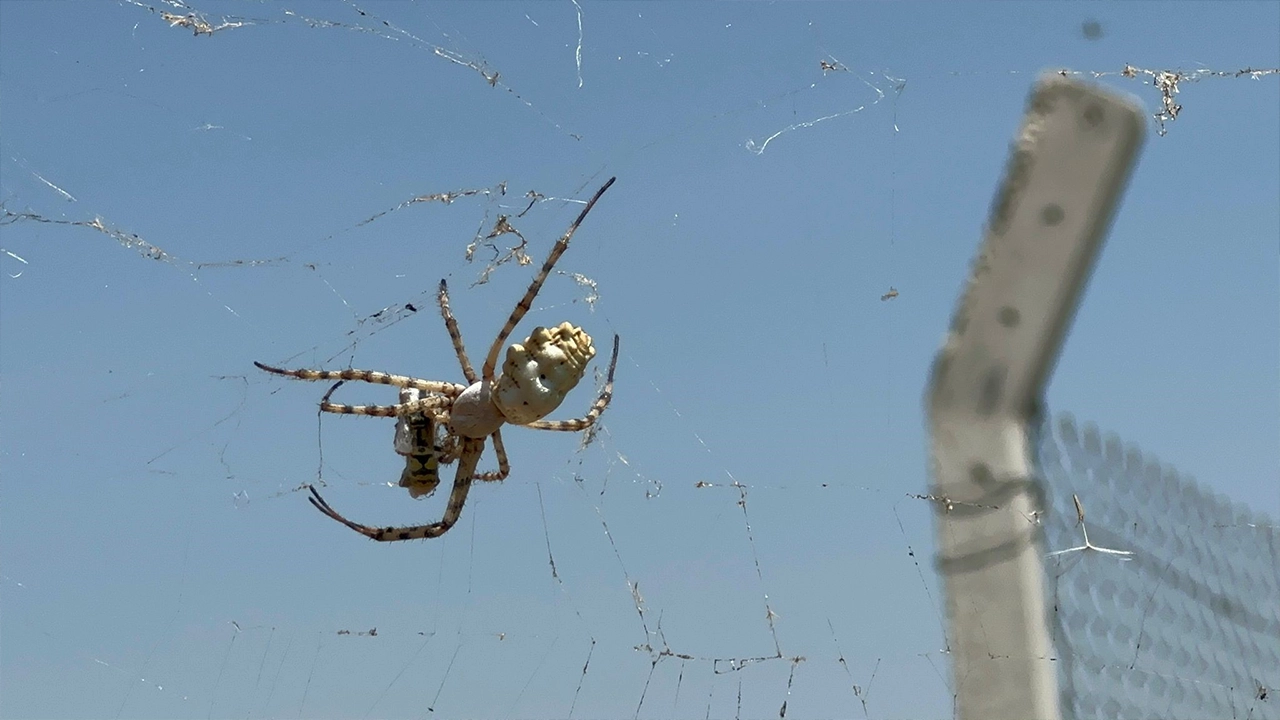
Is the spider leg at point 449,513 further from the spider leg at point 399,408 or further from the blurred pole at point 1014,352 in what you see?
the blurred pole at point 1014,352

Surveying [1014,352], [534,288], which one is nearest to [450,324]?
[534,288]

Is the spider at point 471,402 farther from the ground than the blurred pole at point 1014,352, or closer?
closer

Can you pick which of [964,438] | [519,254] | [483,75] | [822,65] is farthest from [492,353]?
[964,438]

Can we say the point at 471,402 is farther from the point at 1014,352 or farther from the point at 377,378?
the point at 1014,352

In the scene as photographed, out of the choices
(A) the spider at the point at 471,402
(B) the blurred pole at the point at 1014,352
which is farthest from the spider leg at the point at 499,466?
(B) the blurred pole at the point at 1014,352

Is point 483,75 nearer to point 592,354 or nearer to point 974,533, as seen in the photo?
point 592,354
